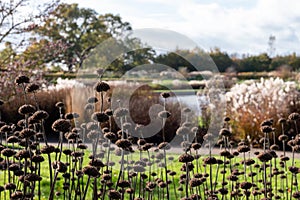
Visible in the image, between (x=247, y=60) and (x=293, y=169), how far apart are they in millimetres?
65388

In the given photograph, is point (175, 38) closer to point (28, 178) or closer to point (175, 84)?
point (28, 178)

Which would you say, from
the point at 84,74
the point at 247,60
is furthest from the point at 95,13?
the point at 84,74

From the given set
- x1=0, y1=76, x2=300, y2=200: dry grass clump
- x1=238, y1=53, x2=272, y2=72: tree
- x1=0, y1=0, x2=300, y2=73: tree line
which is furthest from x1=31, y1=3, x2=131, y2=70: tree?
x1=0, y1=76, x2=300, y2=200: dry grass clump

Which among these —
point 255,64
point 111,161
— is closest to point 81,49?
point 255,64

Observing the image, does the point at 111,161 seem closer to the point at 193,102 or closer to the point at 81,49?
the point at 193,102

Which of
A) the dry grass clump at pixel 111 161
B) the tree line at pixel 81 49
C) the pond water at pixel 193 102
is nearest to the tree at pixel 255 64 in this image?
the tree line at pixel 81 49

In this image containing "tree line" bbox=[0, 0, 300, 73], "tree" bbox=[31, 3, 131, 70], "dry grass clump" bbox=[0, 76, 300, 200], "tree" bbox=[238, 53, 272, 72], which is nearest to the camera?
"dry grass clump" bbox=[0, 76, 300, 200]

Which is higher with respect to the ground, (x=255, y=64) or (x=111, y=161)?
(x=255, y=64)

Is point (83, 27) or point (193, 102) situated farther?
point (83, 27)

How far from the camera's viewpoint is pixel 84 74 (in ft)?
56.7

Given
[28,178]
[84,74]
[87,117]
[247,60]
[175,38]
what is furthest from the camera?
[247,60]

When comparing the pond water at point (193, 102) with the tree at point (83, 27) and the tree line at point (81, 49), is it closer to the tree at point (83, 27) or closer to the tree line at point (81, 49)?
the tree line at point (81, 49)

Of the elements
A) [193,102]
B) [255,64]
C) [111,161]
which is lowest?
[111,161]

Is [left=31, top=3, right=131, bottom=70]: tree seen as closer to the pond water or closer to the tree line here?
the tree line
